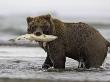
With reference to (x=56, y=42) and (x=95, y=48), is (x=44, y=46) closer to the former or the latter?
(x=56, y=42)

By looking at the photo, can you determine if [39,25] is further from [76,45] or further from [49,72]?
[76,45]

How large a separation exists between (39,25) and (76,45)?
927mm

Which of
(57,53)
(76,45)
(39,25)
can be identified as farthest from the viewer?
(76,45)

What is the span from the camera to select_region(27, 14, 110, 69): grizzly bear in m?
9.19

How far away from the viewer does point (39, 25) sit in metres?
8.65

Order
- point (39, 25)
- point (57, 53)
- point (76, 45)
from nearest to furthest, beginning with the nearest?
point (39, 25) < point (57, 53) < point (76, 45)

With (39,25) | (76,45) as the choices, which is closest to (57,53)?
(76,45)

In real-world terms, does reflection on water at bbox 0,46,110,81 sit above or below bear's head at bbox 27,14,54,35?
below

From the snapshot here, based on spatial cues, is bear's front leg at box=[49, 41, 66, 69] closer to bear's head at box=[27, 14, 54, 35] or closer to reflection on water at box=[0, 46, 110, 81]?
reflection on water at box=[0, 46, 110, 81]

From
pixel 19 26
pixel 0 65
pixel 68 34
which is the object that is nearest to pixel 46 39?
pixel 68 34

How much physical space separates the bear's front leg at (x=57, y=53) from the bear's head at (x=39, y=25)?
0.35 meters

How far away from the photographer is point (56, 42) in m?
9.20

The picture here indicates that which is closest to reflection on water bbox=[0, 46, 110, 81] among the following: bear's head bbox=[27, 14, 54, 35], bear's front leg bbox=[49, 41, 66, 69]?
bear's front leg bbox=[49, 41, 66, 69]

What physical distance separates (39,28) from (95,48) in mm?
1149
